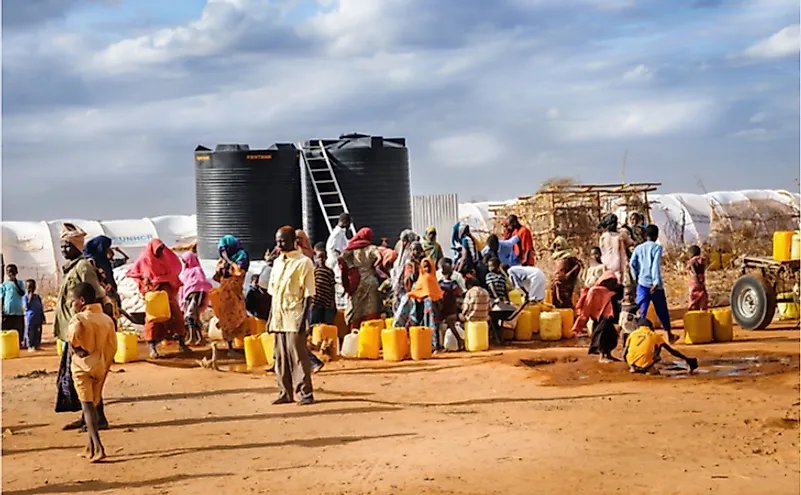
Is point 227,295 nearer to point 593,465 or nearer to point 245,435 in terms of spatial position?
point 245,435

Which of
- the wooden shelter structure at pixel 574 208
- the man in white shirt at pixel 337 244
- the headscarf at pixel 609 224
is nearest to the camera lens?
the headscarf at pixel 609 224

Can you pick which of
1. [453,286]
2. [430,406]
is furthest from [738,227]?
[430,406]

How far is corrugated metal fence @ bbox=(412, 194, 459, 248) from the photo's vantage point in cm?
2738

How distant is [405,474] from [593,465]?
4.08 ft

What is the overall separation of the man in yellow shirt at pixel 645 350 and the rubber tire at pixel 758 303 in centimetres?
479

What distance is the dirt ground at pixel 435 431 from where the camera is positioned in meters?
7.02

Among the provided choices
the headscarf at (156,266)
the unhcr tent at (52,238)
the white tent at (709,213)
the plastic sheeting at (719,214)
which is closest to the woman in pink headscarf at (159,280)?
the headscarf at (156,266)

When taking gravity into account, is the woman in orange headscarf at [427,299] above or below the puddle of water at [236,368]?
above

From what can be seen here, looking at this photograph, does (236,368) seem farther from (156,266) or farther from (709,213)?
(709,213)

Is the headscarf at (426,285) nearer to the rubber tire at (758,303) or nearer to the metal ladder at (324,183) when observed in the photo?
the rubber tire at (758,303)

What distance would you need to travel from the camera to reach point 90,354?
26.7ft

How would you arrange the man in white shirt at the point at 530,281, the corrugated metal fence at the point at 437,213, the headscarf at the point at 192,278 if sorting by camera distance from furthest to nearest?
the corrugated metal fence at the point at 437,213
the man in white shirt at the point at 530,281
the headscarf at the point at 192,278

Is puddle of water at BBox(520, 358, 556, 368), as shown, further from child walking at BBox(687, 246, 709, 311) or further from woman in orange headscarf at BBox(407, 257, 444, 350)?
child walking at BBox(687, 246, 709, 311)

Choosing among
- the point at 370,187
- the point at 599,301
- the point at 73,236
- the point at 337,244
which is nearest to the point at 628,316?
the point at 599,301
